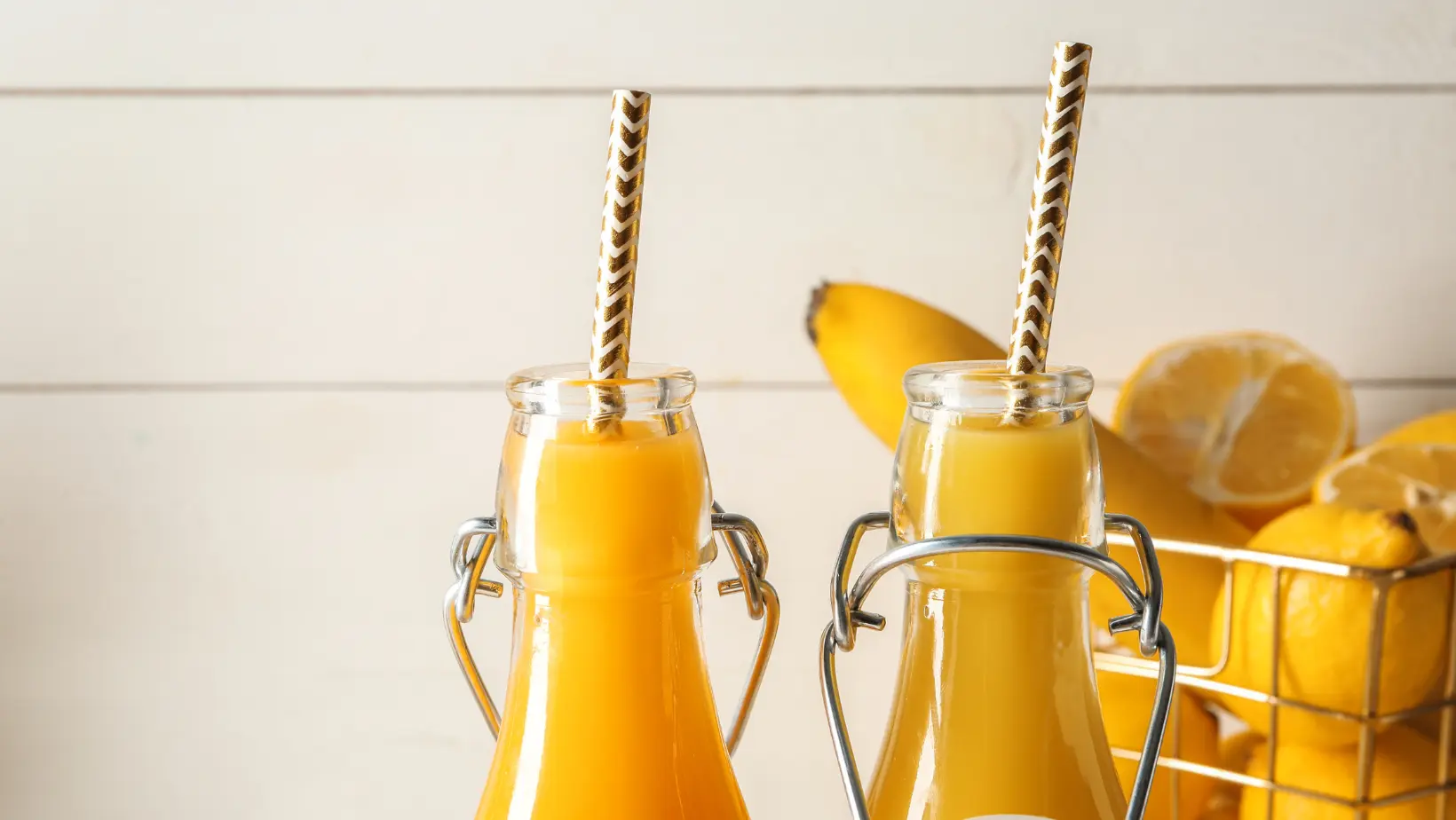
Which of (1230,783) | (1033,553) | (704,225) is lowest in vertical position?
(1230,783)

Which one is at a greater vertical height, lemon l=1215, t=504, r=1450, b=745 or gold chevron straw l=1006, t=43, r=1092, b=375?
gold chevron straw l=1006, t=43, r=1092, b=375

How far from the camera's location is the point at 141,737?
61cm

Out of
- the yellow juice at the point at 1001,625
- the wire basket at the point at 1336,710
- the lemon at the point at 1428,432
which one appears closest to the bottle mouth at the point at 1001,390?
the yellow juice at the point at 1001,625

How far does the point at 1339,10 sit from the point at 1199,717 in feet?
1.15

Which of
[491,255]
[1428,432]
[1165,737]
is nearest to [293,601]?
[491,255]

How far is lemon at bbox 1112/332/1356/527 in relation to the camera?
498 mm

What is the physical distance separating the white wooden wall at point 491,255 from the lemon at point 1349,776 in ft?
0.70

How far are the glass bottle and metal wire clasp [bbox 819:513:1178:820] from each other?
4 cm

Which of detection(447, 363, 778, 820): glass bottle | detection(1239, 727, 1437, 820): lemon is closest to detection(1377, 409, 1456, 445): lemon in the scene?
detection(1239, 727, 1437, 820): lemon

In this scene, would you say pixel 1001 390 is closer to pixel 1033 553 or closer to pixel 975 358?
pixel 1033 553

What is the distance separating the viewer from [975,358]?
19.0 inches

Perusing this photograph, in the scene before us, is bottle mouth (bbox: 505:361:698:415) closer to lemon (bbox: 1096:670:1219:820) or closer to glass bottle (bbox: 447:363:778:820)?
glass bottle (bbox: 447:363:778:820)

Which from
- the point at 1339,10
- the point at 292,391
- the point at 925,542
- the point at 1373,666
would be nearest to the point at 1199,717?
the point at 1373,666

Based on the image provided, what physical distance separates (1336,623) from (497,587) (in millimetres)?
277
